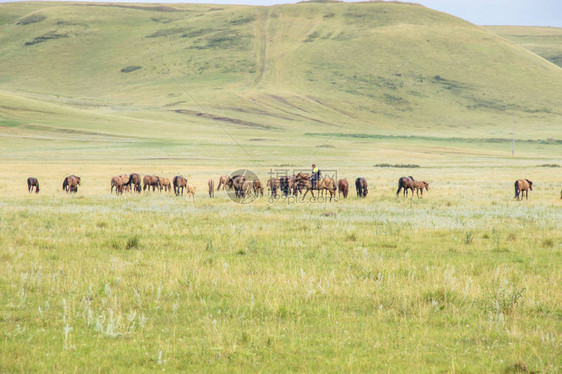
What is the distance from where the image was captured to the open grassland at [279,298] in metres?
5.66

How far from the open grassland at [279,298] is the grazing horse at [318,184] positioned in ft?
36.7

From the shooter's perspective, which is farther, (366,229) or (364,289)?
(366,229)

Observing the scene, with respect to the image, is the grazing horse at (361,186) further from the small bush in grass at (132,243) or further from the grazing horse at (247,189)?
the small bush in grass at (132,243)

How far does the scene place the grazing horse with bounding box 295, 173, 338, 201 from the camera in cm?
2788

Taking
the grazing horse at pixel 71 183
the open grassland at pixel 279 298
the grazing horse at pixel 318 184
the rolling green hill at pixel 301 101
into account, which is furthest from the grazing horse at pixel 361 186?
the rolling green hill at pixel 301 101

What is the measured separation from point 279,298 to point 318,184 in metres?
20.3

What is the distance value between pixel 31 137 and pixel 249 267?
101 meters

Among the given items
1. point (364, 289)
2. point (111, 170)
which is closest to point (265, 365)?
point (364, 289)

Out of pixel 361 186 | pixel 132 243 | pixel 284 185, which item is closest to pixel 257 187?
pixel 284 185

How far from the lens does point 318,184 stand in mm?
27906

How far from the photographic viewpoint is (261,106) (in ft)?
520

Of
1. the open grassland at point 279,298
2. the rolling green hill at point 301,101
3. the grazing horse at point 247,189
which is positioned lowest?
the open grassland at point 279,298

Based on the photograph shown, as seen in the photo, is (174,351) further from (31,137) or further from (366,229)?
(31,137)

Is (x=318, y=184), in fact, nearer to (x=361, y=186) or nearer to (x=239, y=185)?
(x=361, y=186)
